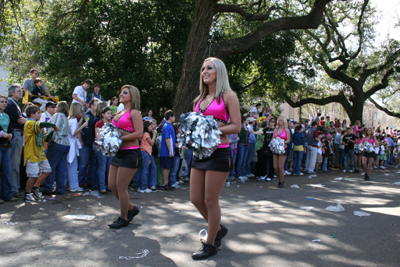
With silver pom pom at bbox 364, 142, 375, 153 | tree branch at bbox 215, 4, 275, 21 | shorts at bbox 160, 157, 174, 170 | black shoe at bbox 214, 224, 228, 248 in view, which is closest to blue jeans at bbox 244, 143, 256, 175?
shorts at bbox 160, 157, 174, 170

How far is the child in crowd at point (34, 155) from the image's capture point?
20.9ft

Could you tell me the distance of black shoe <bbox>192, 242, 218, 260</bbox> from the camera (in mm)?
3473

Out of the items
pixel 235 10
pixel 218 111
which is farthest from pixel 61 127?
pixel 235 10

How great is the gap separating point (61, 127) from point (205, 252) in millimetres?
4999

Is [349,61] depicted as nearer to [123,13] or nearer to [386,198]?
[123,13]

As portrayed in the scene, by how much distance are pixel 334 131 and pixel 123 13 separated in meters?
12.2

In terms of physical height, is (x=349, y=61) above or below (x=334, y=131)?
above

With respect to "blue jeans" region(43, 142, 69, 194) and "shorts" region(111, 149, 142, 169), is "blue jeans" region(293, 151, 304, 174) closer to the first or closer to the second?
"blue jeans" region(43, 142, 69, 194)

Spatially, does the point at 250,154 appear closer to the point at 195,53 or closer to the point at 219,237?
the point at 195,53

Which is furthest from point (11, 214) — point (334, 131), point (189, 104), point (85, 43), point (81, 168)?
point (334, 131)

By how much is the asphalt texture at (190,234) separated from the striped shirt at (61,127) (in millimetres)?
1266

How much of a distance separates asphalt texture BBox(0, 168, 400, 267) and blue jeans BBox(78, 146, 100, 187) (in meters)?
0.64

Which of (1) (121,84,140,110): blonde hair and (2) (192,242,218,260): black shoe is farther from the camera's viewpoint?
(1) (121,84,140,110): blonde hair

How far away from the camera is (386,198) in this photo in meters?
7.70
